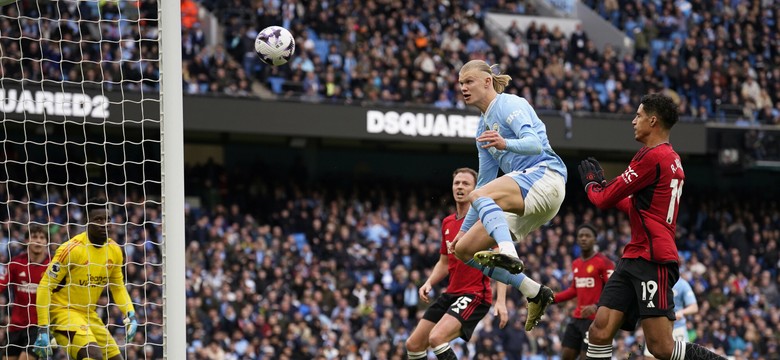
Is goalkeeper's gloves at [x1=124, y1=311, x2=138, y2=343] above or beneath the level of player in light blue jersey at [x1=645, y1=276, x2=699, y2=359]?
above

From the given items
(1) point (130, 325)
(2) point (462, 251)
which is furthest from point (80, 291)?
(2) point (462, 251)

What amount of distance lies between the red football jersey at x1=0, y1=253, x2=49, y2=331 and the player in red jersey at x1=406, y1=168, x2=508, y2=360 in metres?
3.77

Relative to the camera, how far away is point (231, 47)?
22.5 m

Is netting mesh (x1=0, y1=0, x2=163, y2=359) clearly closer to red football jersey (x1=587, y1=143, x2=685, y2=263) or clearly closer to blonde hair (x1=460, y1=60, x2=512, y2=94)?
blonde hair (x1=460, y1=60, x2=512, y2=94)

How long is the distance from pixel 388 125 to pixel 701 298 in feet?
21.9

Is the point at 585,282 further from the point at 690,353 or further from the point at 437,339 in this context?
the point at 690,353

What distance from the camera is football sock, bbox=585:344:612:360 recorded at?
28.2ft

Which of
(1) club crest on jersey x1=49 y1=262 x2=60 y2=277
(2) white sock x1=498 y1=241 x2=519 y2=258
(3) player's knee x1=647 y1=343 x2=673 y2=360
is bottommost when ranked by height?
(3) player's knee x1=647 y1=343 x2=673 y2=360

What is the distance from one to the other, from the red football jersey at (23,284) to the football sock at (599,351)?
5.47m

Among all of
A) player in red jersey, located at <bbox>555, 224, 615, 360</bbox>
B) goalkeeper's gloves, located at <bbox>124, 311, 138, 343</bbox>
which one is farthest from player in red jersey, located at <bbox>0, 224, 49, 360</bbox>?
player in red jersey, located at <bbox>555, 224, 615, 360</bbox>

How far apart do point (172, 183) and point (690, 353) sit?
3.81 metres

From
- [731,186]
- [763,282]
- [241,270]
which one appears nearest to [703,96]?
[731,186]

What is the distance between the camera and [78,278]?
401 inches

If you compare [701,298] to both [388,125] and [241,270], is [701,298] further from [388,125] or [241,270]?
[241,270]
